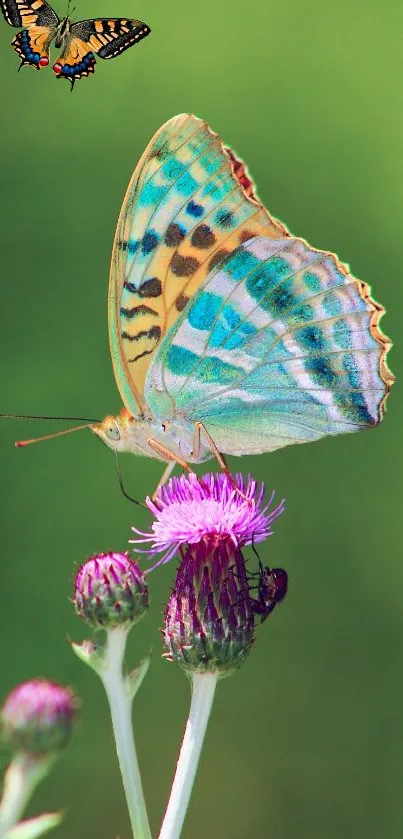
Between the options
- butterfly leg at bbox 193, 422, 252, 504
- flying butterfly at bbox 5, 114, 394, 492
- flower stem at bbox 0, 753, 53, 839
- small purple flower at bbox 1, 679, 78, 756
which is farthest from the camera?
flying butterfly at bbox 5, 114, 394, 492

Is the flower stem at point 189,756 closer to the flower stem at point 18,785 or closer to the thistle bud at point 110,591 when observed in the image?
the thistle bud at point 110,591

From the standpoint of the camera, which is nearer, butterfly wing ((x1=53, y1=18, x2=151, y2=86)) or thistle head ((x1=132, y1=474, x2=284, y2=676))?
thistle head ((x1=132, y1=474, x2=284, y2=676))

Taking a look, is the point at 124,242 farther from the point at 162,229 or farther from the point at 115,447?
the point at 115,447

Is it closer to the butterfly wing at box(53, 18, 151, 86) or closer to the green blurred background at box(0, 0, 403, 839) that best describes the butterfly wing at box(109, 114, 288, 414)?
the butterfly wing at box(53, 18, 151, 86)

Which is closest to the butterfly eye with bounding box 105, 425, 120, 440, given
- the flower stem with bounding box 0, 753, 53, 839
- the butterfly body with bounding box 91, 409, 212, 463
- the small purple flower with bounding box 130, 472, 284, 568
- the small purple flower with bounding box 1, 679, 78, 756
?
the butterfly body with bounding box 91, 409, 212, 463

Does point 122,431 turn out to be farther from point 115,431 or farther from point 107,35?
point 107,35

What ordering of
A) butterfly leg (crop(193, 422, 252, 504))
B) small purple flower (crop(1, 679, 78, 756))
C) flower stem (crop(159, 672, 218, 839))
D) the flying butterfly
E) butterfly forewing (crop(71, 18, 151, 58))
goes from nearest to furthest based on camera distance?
small purple flower (crop(1, 679, 78, 756)) → flower stem (crop(159, 672, 218, 839)) → butterfly leg (crop(193, 422, 252, 504)) → the flying butterfly → butterfly forewing (crop(71, 18, 151, 58))

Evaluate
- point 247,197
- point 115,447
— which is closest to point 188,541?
point 115,447
